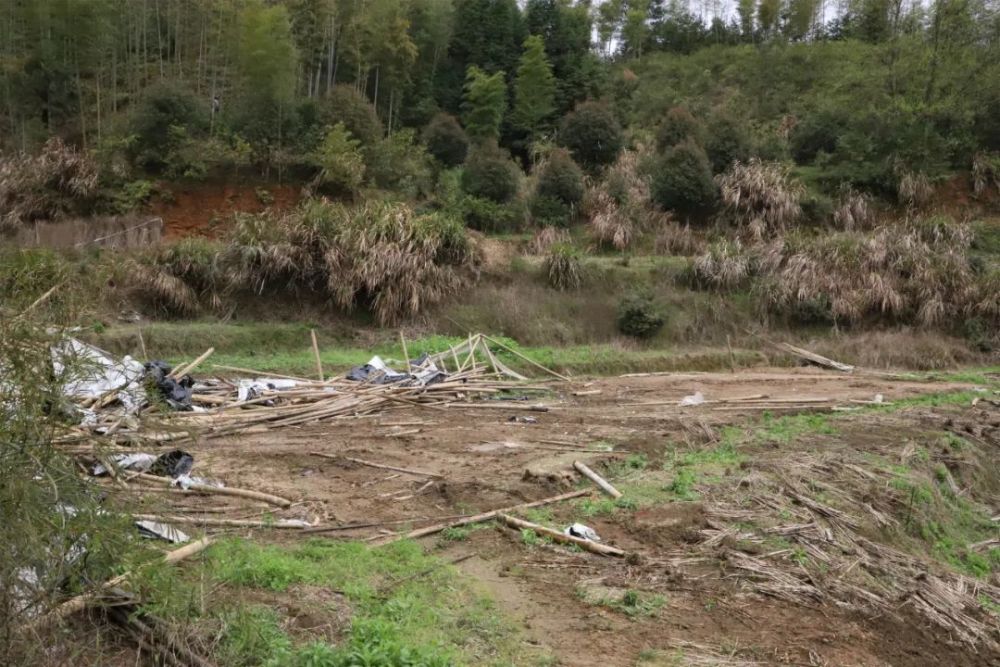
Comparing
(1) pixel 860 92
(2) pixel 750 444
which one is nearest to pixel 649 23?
(1) pixel 860 92

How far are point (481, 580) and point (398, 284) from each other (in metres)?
10.8

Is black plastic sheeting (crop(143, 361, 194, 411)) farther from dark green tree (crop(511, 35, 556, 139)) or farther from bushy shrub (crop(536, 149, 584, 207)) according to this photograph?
dark green tree (crop(511, 35, 556, 139))

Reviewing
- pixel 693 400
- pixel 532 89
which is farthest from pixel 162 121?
pixel 693 400

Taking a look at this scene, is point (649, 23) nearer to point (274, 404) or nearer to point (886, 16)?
point (886, 16)

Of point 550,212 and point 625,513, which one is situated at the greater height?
point 550,212

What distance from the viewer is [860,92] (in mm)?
24094

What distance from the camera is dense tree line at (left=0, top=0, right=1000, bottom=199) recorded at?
20.5m

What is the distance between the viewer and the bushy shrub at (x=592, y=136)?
23.7 metres

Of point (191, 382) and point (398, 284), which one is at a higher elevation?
point (398, 284)

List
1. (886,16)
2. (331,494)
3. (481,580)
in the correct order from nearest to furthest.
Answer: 1. (481,580)
2. (331,494)
3. (886,16)

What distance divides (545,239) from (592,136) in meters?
4.92

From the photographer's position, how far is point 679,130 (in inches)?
898

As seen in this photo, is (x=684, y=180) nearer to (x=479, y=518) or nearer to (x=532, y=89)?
(x=532, y=89)

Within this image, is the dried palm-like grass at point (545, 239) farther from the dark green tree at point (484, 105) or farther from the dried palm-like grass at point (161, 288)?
the dried palm-like grass at point (161, 288)
